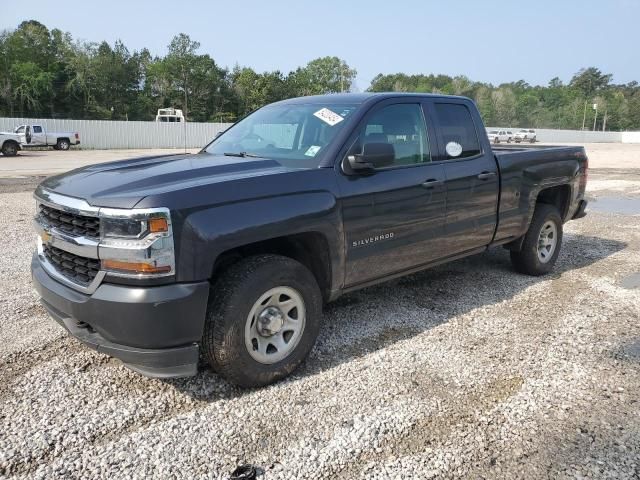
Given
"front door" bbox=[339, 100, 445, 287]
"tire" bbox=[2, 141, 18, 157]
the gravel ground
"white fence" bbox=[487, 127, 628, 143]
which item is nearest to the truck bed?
the gravel ground

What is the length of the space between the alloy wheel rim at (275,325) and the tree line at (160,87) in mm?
40157

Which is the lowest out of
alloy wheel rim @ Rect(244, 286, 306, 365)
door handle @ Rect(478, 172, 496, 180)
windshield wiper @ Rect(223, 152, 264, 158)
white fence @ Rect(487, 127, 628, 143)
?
alloy wheel rim @ Rect(244, 286, 306, 365)

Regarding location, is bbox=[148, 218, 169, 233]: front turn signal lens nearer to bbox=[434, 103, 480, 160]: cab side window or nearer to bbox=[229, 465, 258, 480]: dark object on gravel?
bbox=[229, 465, 258, 480]: dark object on gravel

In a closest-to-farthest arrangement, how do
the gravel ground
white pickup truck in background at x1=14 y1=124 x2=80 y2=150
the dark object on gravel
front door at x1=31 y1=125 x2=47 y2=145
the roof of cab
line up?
the dark object on gravel < the gravel ground < the roof of cab < white pickup truck in background at x1=14 y1=124 x2=80 y2=150 < front door at x1=31 y1=125 x2=47 y2=145

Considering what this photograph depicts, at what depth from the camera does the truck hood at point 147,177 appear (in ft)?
9.12

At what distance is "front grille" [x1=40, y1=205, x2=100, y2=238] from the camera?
2.80 meters

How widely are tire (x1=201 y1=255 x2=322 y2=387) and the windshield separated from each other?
0.82 metres

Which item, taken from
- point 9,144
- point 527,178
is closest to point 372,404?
point 527,178

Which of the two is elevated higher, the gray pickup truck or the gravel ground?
the gray pickup truck

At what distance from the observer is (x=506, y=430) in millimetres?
2816

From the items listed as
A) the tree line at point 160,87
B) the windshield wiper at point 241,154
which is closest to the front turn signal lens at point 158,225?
the windshield wiper at point 241,154

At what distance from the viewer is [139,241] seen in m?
2.66

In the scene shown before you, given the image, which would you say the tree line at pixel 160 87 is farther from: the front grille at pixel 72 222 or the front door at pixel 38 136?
the front grille at pixel 72 222

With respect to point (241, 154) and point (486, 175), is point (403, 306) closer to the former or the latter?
point (486, 175)
